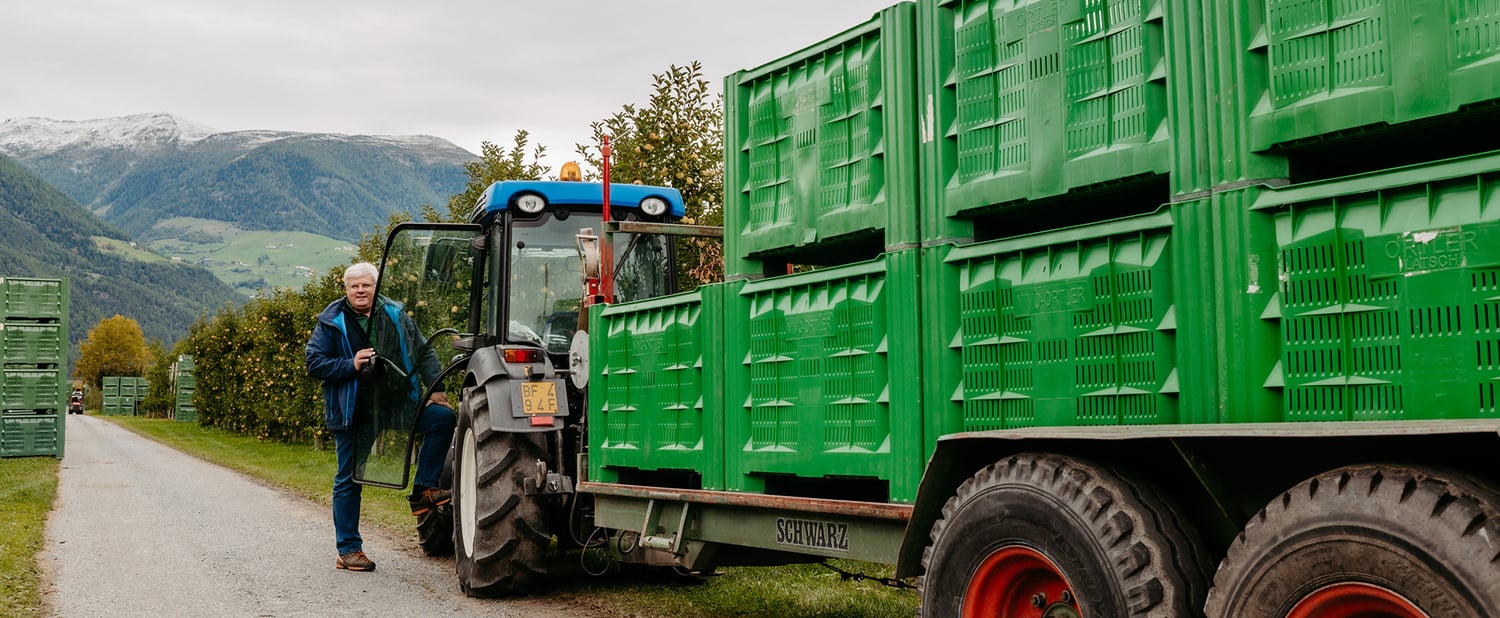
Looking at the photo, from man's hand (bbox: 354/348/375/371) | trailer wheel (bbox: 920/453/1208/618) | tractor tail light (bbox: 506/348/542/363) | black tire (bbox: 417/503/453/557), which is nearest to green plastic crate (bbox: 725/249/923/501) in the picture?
trailer wheel (bbox: 920/453/1208/618)

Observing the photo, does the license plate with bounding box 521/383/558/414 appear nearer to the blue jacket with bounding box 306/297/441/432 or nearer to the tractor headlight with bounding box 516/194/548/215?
the tractor headlight with bounding box 516/194/548/215

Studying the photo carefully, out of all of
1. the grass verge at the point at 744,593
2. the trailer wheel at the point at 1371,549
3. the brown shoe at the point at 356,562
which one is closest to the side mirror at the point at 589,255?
the grass verge at the point at 744,593

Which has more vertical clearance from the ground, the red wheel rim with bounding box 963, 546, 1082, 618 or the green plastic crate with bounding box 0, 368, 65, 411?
the green plastic crate with bounding box 0, 368, 65, 411

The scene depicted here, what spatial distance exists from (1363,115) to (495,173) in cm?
1093

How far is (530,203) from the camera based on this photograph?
313 inches

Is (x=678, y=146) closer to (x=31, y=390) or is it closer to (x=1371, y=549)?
(x=1371, y=549)

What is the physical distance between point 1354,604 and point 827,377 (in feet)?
6.90

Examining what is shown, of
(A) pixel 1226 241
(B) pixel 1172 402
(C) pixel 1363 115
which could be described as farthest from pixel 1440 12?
(B) pixel 1172 402

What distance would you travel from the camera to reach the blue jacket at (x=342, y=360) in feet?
27.4

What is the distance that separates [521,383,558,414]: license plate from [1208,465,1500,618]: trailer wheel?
4698 millimetres

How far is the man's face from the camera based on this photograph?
8695 mm

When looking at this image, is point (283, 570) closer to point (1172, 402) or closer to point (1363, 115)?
point (1172, 402)

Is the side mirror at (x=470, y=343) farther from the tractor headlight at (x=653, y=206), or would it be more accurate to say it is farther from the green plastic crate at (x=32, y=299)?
the green plastic crate at (x=32, y=299)

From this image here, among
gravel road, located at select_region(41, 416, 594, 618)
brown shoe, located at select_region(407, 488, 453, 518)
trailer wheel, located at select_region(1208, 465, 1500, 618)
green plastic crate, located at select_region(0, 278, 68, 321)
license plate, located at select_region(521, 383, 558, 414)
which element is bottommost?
gravel road, located at select_region(41, 416, 594, 618)
